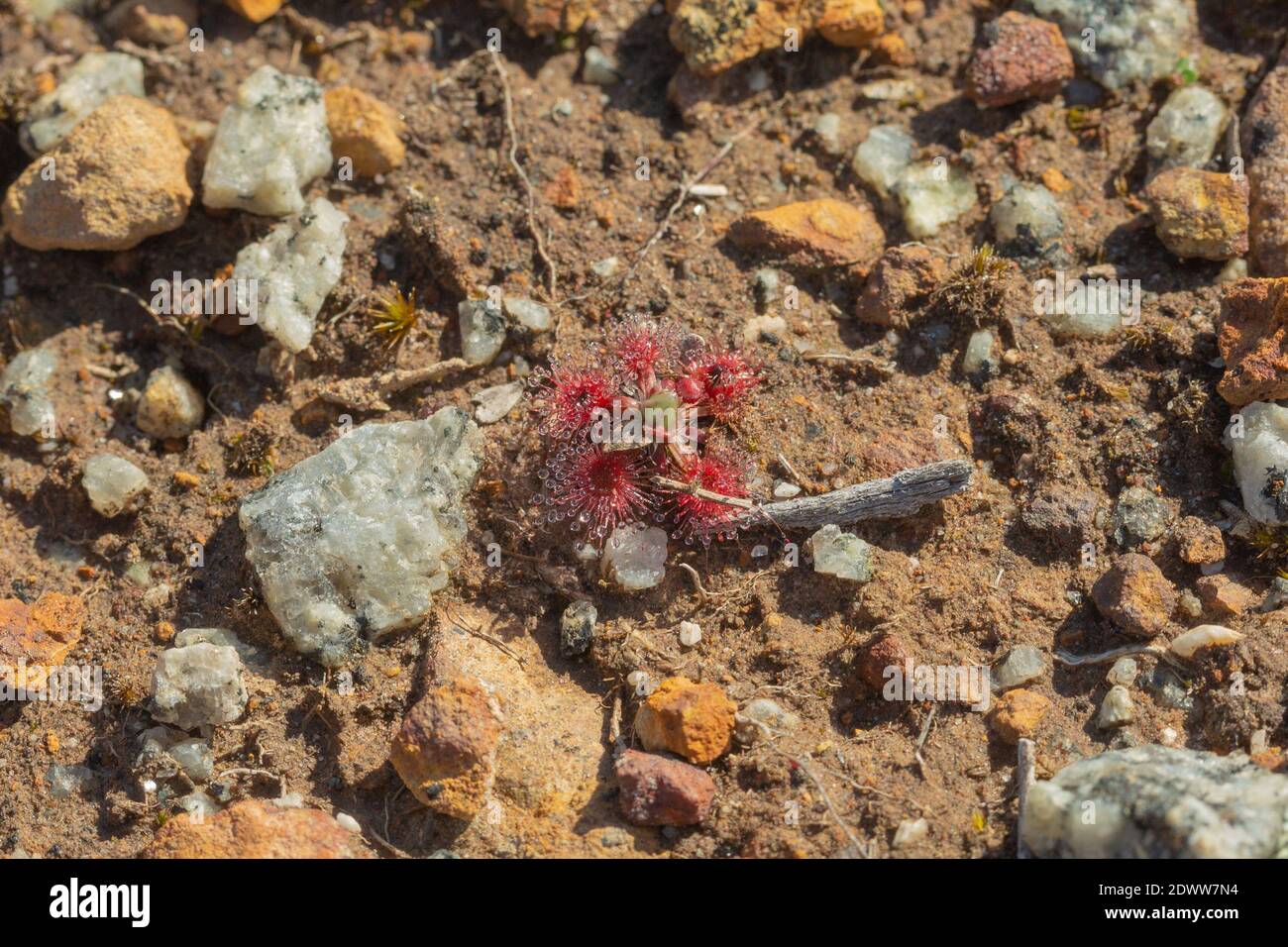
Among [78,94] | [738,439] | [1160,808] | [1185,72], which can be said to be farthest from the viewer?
[78,94]

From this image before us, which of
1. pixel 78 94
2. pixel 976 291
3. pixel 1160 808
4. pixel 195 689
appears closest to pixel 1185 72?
pixel 976 291

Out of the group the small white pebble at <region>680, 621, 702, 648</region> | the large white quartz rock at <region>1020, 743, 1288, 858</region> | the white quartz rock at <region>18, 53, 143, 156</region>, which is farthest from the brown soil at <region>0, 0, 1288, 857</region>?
the large white quartz rock at <region>1020, 743, 1288, 858</region>

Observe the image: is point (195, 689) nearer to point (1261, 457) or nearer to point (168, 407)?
point (168, 407)

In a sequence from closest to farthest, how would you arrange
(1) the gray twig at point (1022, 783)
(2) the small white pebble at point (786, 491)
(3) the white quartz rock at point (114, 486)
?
(1) the gray twig at point (1022, 783)
(2) the small white pebble at point (786, 491)
(3) the white quartz rock at point (114, 486)

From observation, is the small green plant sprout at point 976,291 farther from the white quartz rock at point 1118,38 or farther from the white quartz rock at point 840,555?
the white quartz rock at point 1118,38

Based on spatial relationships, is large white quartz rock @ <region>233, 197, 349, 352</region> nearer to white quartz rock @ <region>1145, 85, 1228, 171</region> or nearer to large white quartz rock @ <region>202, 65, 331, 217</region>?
large white quartz rock @ <region>202, 65, 331, 217</region>

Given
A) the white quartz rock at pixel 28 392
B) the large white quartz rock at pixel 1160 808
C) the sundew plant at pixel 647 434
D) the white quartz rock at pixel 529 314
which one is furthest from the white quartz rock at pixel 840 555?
the white quartz rock at pixel 28 392

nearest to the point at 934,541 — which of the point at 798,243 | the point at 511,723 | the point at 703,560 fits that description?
the point at 703,560
